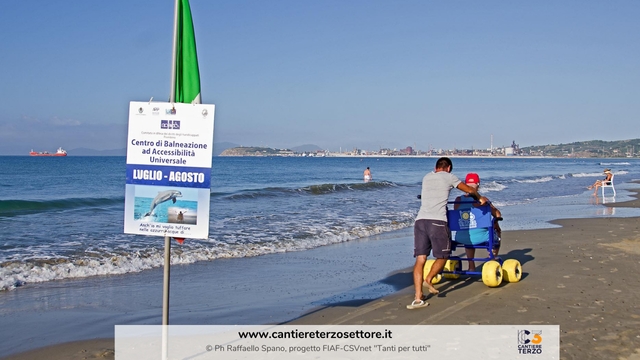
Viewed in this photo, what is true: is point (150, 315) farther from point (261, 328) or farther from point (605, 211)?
point (605, 211)

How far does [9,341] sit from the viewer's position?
228 inches

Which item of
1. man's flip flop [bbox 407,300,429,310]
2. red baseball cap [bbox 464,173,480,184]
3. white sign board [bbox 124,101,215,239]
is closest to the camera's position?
white sign board [bbox 124,101,215,239]

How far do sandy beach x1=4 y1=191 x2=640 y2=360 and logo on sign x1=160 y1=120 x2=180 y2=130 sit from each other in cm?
237

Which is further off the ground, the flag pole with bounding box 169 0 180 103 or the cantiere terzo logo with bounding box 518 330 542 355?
the flag pole with bounding box 169 0 180 103

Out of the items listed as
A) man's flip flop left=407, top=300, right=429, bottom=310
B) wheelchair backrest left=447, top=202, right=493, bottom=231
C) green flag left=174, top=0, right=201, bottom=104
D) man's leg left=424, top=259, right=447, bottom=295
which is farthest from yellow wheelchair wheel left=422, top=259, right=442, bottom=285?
green flag left=174, top=0, right=201, bottom=104

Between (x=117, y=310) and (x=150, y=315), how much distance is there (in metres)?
0.57

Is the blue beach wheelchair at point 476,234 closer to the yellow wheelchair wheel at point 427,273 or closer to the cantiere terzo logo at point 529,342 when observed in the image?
the yellow wheelchair wheel at point 427,273

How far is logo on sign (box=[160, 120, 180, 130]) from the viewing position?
4.57m

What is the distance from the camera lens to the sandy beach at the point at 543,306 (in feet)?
17.6

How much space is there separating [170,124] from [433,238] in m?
3.79

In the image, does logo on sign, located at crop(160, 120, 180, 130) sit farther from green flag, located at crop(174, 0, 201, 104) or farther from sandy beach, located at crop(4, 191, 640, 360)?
sandy beach, located at crop(4, 191, 640, 360)

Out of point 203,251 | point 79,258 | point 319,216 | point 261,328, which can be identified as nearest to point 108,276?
point 79,258

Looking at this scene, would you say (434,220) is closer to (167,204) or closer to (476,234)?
(476,234)
